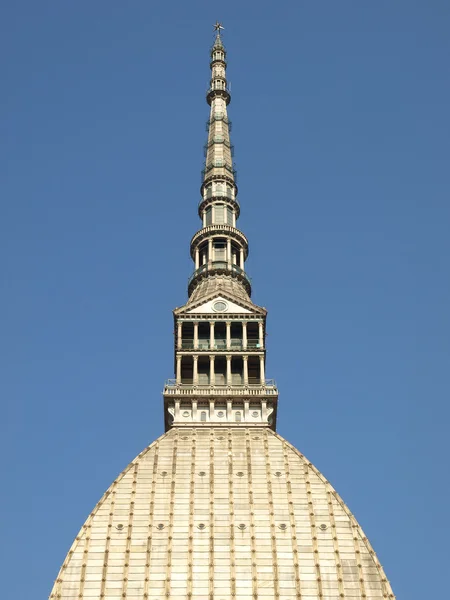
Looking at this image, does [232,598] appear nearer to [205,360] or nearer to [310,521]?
[310,521]

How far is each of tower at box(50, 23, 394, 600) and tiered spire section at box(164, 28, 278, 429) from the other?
0.11 metres

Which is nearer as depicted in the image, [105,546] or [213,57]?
[105,546]

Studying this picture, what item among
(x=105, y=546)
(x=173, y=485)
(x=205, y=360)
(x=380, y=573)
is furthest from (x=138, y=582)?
(x=205, y=360)

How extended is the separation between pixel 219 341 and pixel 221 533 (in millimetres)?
21534

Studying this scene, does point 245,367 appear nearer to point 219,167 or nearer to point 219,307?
point 219,307

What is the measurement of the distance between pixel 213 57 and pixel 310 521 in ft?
232

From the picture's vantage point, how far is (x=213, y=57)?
142500 mm

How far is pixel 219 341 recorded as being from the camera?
340 feet

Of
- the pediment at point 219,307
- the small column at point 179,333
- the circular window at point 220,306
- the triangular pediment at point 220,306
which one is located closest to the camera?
the small column at point 179,333


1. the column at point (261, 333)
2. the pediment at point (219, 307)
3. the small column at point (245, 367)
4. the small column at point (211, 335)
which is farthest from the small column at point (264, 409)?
the pediment at point (219, 307)

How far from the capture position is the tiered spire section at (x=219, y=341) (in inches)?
3861

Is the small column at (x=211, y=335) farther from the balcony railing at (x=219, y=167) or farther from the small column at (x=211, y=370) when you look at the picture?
the balcony railing at (x=219, y=167)

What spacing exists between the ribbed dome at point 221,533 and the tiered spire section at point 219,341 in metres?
2.66

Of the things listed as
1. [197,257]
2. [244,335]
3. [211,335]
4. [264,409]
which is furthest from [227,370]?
[197,257]
